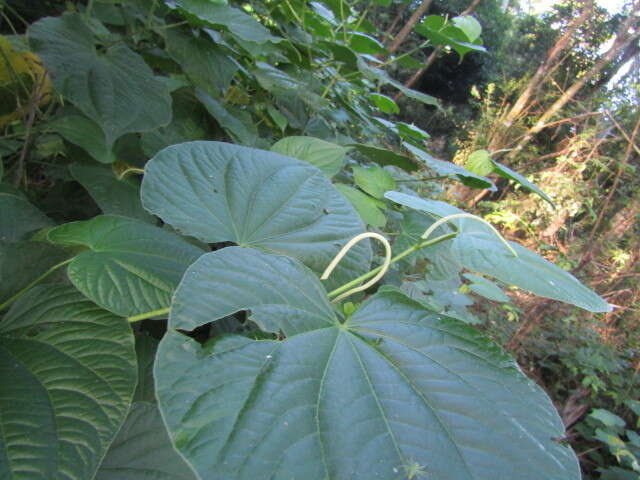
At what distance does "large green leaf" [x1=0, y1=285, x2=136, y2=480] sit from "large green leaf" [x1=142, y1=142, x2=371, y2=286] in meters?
0.16

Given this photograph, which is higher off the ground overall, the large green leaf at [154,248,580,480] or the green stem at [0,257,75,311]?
the large green leaf at [154,248,580,480]

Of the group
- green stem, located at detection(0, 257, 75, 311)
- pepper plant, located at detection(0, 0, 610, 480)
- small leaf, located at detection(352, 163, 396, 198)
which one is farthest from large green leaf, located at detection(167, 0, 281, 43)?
green stem, located at detection(0, 257, 75, 311)

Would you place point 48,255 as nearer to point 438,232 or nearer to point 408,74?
point 438,232

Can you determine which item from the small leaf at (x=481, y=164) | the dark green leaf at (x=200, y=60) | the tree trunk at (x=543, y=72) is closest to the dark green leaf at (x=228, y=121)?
the dark green leaf at (x=200, y=60)

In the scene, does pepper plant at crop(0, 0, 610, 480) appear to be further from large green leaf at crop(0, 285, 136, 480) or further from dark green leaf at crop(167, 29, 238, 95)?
dark green leaf at crop(167, 29, 238, 95)

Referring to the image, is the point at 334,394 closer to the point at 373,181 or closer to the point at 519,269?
the point at 519,269

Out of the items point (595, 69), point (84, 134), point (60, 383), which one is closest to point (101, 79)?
point (84, 134)

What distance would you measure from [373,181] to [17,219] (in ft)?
2.93

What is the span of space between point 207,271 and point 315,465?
21 cm

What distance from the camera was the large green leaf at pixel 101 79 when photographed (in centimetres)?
75

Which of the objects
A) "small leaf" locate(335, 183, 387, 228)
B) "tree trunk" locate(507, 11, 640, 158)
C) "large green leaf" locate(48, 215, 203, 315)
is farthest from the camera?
"tree trunk" locate(507, 11, 640, 158)

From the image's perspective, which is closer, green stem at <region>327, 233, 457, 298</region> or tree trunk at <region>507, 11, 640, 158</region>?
green stem at <region>327, 233, 457, 298</region>

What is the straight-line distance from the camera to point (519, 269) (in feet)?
1.81

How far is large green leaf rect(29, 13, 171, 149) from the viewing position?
747mm
